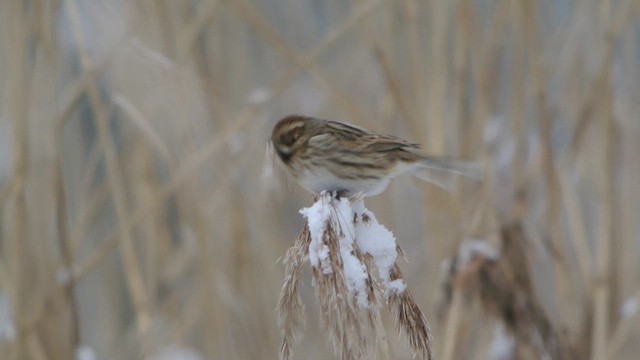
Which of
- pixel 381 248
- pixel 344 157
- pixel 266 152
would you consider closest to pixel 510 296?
pixel 344 157

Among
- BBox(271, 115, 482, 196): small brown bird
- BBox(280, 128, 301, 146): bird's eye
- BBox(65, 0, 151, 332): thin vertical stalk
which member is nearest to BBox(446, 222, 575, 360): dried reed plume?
BBox(271, 115, 482, 196): small brown bird

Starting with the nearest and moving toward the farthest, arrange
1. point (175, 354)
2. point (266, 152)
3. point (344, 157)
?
point (344, 157)
point (266, 152)
point (175, 354)

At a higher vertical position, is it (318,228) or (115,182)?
(115,182)

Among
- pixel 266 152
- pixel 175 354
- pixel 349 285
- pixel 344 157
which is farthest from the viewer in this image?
pixel 175 354

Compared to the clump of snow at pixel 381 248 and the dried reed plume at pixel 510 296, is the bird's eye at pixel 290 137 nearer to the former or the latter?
the dried reed plume at pixel 510 296

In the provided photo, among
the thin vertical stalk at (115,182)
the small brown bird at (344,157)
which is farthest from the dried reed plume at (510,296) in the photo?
the thin vertical stalk at (115,182)

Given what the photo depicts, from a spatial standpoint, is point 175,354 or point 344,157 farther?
point 175,354

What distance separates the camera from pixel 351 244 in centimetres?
85

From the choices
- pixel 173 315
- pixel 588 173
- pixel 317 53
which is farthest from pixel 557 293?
pixel 173 315

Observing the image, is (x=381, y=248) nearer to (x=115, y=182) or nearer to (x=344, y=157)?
(x=344, y=157)

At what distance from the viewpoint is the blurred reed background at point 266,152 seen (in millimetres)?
1566

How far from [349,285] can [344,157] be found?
0.60m

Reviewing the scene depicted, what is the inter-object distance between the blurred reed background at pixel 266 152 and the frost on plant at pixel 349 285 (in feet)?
1.95

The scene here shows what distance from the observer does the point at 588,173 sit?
2127 mm
